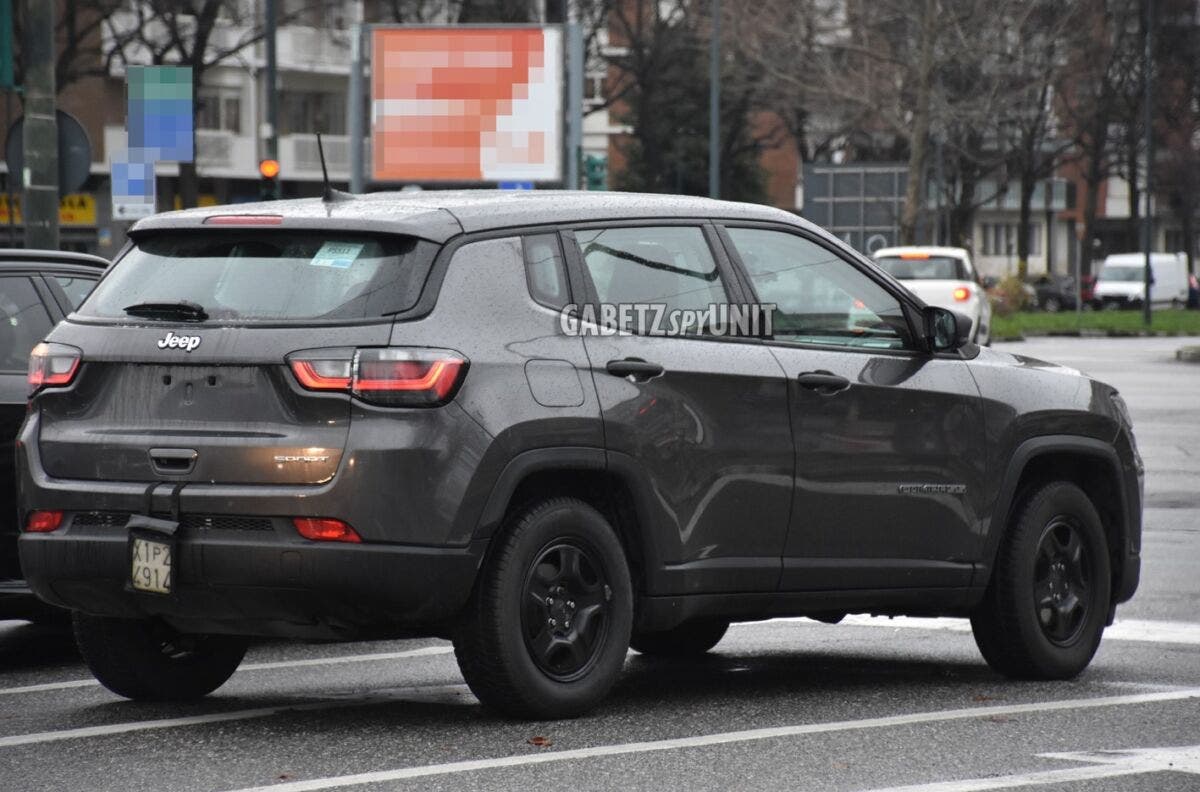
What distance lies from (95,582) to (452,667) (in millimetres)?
1991

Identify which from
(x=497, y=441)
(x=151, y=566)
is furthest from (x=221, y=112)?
→ (x=497, y=441)

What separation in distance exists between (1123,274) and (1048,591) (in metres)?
73.3

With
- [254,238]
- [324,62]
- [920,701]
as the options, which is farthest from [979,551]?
[324,62]

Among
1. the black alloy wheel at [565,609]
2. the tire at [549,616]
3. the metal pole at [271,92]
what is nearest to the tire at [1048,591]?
the tire at [549,616]

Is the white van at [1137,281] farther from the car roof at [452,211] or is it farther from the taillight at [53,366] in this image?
the taillight at [53,366]

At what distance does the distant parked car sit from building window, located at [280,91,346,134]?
75.2 feet

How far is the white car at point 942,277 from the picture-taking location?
35.8 m

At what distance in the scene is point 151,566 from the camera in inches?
271

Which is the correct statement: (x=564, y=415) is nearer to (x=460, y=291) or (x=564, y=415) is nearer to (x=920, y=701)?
(x=460, y=291)

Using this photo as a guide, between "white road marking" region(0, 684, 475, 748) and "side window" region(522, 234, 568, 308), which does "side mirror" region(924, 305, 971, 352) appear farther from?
"white road marking" region(0, 684, 475, 748)

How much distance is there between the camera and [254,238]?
7176mm

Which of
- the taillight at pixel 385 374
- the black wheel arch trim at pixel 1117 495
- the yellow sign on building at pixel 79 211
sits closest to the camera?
the taillight at pixel 385 374

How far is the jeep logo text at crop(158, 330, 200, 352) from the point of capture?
696cm

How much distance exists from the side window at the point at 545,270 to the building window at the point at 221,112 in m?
63.5
